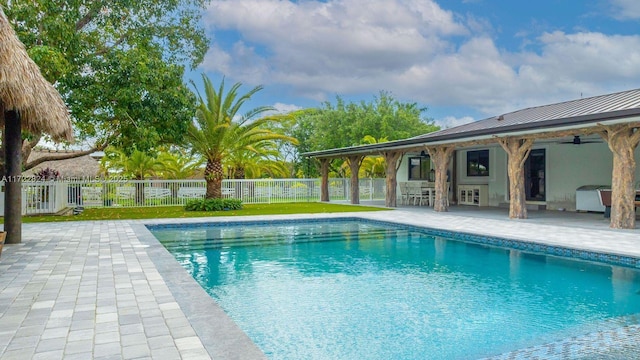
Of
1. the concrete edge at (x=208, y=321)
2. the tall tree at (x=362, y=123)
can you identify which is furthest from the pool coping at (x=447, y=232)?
the tall tree at (x=362, y=123)

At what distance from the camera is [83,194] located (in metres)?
19.6

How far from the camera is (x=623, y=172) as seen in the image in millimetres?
10812

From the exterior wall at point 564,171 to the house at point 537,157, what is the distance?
0.08ft

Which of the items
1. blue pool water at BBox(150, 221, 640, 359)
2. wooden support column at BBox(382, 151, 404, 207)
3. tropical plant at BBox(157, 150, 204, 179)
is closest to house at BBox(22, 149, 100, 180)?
tropical plant at BBox(157, 150, 204, 179)

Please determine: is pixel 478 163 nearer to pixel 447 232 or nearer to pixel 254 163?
pixel 447 232

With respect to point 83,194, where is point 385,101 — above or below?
above

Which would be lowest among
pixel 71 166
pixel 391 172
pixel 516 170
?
pixel 516 170

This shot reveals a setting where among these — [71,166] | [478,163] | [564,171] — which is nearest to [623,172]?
[564,171]

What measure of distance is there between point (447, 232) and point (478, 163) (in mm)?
9633

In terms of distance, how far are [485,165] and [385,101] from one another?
800 inches

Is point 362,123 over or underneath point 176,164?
over

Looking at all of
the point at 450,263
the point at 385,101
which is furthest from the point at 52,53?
the point at 385,101

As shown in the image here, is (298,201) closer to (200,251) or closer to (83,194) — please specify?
(83,194)

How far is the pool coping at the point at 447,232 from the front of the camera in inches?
157
